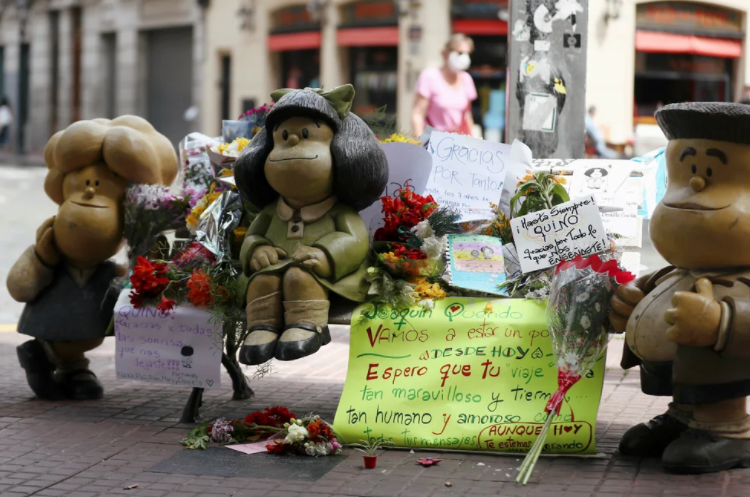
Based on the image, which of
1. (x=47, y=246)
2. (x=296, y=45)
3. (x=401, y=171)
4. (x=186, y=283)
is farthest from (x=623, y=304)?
(x=296, y=45)

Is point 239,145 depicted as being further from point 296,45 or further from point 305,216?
point 296,45

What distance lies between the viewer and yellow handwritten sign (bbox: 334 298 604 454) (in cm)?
477

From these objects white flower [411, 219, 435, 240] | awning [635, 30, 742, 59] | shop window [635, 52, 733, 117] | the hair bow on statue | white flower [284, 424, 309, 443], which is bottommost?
white flower [284, 424, 309, 443]

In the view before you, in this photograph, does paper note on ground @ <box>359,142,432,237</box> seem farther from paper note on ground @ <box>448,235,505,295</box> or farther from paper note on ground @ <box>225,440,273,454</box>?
paper note on ground @ <box>225,440,273,454</box>

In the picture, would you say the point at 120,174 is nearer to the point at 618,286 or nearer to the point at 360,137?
the point at 360,137

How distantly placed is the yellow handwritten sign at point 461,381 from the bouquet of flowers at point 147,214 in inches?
51.6

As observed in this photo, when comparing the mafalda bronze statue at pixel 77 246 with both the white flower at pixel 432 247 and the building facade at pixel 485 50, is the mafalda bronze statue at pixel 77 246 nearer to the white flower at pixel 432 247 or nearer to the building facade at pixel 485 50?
the white flower at pixel 432 247

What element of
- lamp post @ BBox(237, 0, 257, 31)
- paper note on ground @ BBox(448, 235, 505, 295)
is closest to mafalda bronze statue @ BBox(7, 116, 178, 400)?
paper note on ground @ BBox(448, 235, 505, 295)

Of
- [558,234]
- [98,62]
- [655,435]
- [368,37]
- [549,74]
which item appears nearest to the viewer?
[655,435]

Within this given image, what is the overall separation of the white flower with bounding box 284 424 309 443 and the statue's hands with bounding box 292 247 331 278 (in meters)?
0.68

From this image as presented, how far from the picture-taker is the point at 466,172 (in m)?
5.60

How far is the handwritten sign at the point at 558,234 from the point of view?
4914 millimetres

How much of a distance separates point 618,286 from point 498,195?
42.6 inches

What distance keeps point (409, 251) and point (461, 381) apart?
641 mm
